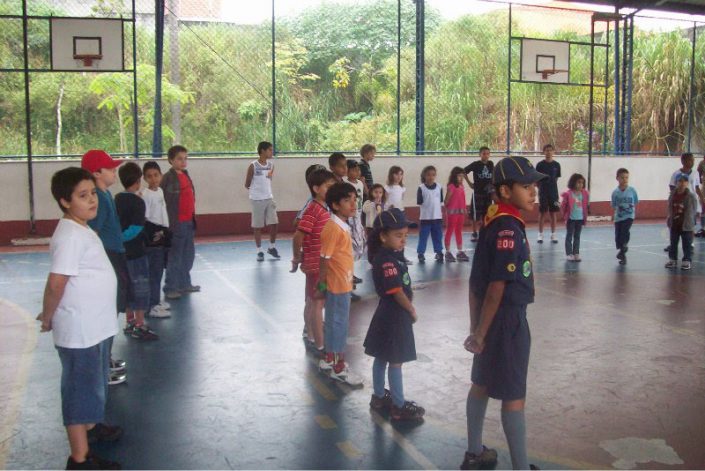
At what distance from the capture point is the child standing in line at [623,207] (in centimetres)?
1020

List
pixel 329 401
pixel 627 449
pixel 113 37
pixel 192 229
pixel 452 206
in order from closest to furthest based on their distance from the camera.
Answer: pixel 627 449 < pixel 329 401 < pixel 192 229 < pixel 452 206 < pixel 113 37

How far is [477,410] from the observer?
3742 millimetres

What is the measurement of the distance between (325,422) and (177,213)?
3982 mm

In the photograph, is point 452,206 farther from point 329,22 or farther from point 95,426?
point 329,22

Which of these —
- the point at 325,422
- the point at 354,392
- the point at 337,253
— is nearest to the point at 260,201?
the point at 337,253

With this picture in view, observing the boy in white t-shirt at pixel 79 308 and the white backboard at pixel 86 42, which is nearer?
the boy in white t-shirt at pixel 79 308

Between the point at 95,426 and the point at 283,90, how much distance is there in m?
15.5

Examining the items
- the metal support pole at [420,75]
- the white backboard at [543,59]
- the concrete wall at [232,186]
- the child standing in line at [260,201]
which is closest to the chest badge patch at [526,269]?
the child standing in line at [260,201]

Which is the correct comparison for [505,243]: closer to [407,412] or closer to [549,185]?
[407,412]

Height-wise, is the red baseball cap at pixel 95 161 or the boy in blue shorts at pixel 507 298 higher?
the red baseball cap at pixel 95 161

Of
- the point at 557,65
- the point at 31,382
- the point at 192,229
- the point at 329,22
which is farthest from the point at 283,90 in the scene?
the point at 31,382

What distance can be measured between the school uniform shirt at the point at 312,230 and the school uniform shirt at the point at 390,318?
3.93 ft

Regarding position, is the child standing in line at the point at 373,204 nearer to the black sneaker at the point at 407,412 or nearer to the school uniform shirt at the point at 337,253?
the school uniform shirt at the point at 337,253

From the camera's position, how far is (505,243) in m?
3.47
